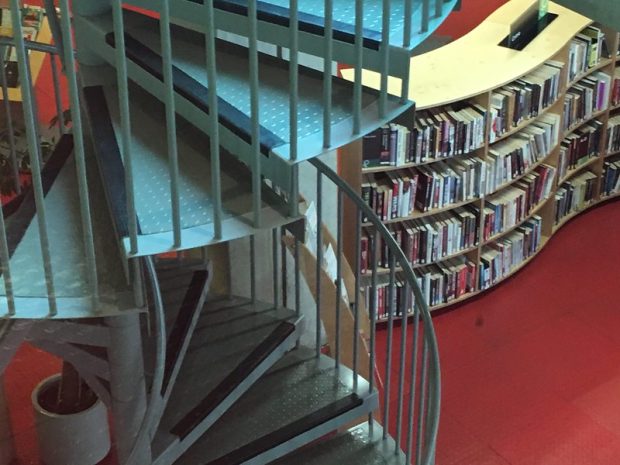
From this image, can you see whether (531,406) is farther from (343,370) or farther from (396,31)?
(396,31)

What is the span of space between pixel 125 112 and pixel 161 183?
0.39 meters

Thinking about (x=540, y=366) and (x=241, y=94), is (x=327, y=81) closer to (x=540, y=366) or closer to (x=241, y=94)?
(x=241, y=94)

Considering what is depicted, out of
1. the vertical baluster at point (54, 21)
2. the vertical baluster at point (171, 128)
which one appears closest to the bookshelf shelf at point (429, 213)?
the vertical baluster at point (54, 21)

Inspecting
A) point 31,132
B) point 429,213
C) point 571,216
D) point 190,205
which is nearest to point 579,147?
point 571,216

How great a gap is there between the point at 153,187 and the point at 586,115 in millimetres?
4208

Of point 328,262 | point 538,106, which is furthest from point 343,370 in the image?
point 538,106

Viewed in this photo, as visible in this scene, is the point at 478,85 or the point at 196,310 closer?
the point at 196,310

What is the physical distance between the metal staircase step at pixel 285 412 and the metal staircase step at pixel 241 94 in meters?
1.12

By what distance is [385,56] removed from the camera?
2.29 metres

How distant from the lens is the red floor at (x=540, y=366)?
4246 mm

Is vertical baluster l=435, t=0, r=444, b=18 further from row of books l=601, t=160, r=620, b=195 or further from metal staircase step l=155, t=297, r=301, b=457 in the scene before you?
row of books l=601, t=160, r=620, b=195

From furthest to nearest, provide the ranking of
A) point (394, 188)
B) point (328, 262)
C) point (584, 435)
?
1. point (394, 188)
2. point (584, 435)
3. point (328, 262)

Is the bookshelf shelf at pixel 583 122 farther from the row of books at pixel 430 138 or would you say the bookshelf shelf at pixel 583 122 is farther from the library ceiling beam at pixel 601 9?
the library ceiling beam at pixel 601 9

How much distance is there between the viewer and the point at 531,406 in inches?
176
